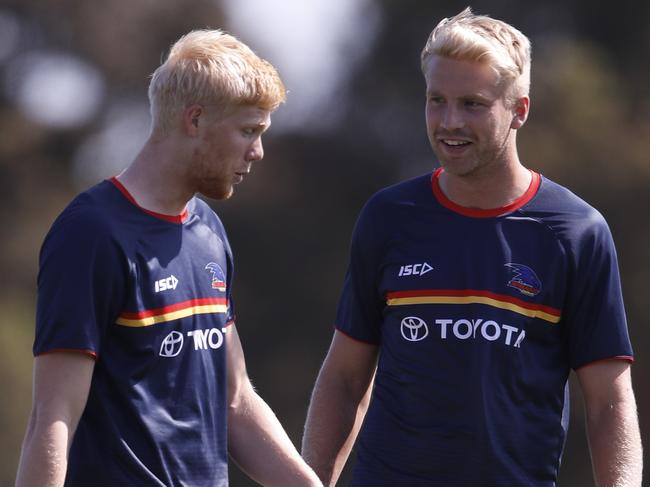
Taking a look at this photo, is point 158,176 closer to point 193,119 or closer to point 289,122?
point 193,119

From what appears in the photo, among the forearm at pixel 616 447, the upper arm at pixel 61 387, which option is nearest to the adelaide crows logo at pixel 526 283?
the forearm at pixel 616 447

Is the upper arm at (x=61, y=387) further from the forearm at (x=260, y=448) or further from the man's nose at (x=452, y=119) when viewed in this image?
the man's nose at (x=452, y=119)

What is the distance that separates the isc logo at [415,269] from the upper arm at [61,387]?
1.23m

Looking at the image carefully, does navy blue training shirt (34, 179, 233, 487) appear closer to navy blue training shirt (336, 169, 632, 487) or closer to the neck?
the neck

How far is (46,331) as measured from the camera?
4.98 meters

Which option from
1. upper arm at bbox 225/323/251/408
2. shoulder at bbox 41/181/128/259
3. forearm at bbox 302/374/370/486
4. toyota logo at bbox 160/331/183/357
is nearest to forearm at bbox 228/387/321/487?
upper arm at bbox 225/323/251/408

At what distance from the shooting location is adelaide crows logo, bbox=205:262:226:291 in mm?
5410

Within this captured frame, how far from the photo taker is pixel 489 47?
18.3ft

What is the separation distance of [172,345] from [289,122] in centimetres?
2459

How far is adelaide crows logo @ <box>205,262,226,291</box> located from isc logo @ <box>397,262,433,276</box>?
2.13ft

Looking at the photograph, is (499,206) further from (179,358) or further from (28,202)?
(28,202)

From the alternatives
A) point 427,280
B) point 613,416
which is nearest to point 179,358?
point 427,280

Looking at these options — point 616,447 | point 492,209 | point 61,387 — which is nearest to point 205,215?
point 61,387

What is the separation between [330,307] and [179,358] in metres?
22.7
